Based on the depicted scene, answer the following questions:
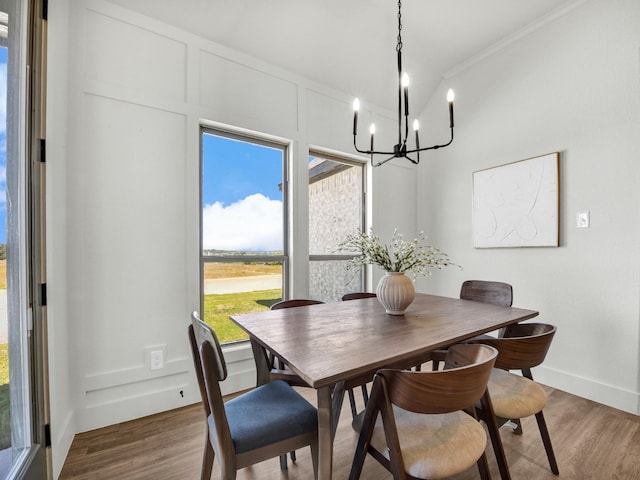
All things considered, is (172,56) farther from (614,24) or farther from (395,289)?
(614,24)

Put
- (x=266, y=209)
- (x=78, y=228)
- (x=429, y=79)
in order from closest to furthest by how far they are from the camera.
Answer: (x=78, y=228) → (x=266, y=209) → (x=429, y=79)

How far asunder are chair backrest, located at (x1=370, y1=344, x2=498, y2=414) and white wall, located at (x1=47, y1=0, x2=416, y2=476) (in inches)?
70.4

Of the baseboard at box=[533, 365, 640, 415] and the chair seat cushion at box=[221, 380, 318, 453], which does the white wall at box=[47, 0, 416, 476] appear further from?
the baseboard at box=[533, 365, 640, 415]

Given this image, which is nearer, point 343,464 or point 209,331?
point 209,331

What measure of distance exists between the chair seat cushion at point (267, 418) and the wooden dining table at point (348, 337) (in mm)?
132

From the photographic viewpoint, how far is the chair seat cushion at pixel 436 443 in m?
1.05

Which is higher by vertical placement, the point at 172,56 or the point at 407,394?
the point at 172,56

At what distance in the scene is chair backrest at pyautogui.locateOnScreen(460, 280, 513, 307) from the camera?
2.32m

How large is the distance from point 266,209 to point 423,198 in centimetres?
206

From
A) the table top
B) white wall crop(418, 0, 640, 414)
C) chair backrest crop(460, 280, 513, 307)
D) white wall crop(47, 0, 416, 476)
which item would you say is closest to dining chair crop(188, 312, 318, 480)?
the table top

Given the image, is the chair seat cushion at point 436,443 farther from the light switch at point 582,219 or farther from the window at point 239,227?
the light switch at point 582,219

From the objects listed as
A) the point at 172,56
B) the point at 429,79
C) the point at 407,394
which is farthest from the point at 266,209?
the point at 429,79

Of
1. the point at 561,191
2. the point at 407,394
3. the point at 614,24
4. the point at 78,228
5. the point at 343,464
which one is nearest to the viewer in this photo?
the point at 407,394

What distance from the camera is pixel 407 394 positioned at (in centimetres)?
102
